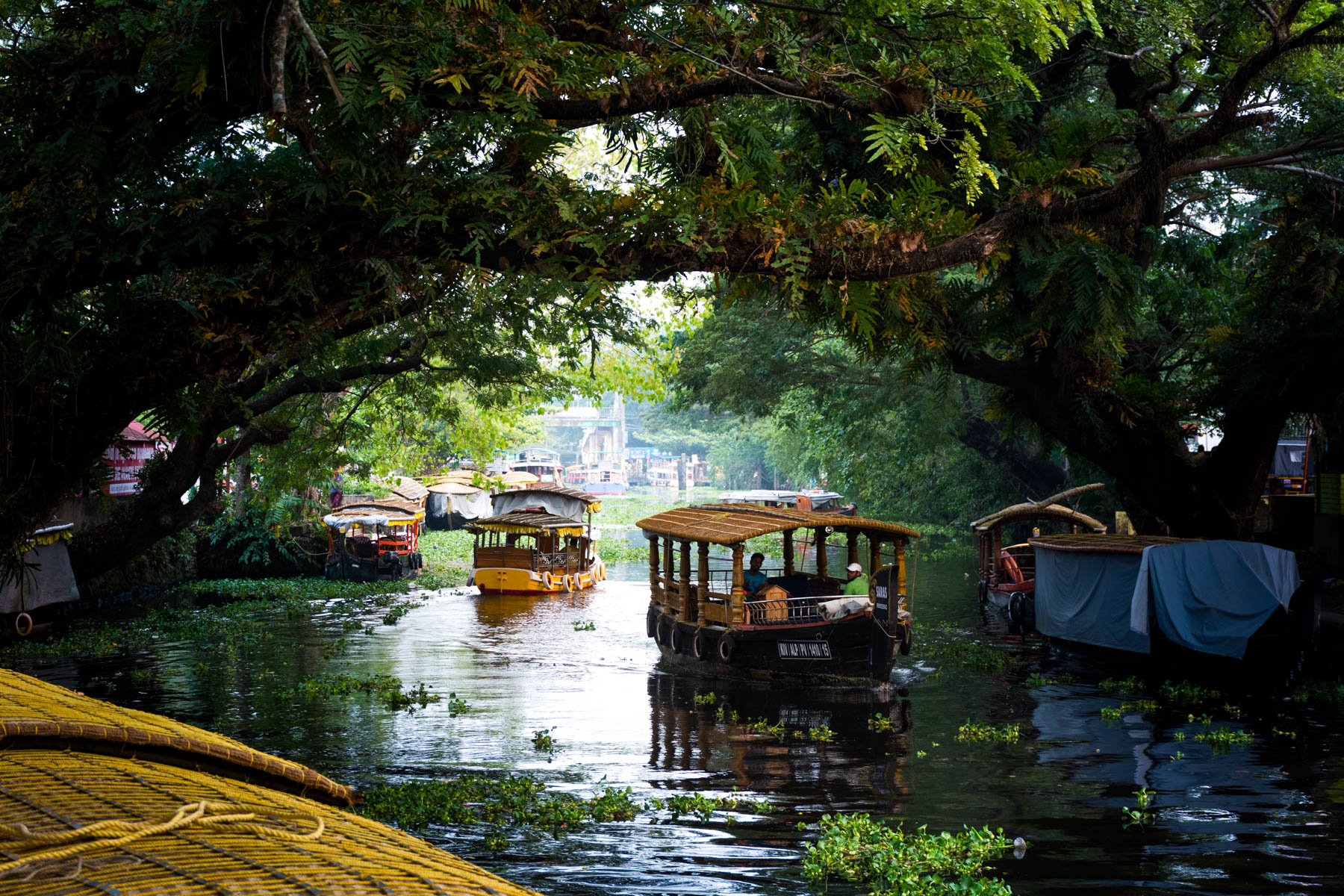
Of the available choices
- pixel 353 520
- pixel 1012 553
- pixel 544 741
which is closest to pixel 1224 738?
pixel 544 741

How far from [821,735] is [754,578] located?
184 inches

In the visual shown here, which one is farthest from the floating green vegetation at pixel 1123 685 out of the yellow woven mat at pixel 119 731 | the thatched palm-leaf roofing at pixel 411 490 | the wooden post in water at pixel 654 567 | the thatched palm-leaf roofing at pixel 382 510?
the thatched palm-leaf roofing at pixel 411 490

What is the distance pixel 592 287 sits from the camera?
5922 mm

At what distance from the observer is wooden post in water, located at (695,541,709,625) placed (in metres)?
15.7

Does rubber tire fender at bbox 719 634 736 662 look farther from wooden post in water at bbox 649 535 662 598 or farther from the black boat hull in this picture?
wooden post in water at bbox 649 535 662 598

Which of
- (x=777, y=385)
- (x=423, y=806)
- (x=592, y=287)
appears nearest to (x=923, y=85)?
(x=592, y=287)

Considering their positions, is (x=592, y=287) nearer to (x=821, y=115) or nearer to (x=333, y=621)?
(x=821, y=115)

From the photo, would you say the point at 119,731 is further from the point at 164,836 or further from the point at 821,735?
the point at 821,735

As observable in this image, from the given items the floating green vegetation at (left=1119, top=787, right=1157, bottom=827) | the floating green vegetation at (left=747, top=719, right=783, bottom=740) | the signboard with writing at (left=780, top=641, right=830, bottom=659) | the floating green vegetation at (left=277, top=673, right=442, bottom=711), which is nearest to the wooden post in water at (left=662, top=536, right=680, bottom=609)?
the signboard with writing at (left=780, top=641, right=830, bottom=659)

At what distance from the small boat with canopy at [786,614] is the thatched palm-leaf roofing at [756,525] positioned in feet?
0.06

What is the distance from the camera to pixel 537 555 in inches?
1077

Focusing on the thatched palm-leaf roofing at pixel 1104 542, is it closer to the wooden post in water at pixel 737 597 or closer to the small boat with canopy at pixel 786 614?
the small boat with canopy at pixel 786 614

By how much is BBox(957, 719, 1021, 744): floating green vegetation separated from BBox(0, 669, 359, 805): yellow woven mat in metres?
8.53

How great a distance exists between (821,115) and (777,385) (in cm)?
1499
